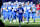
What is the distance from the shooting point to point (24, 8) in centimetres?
538

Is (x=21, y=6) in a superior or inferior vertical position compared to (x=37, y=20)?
superior

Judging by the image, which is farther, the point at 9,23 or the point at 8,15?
the point at 9,23

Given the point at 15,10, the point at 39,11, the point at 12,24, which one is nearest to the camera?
the point at 15,10

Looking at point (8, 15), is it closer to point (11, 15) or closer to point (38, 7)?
point (11, 15)

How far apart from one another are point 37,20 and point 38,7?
962mm

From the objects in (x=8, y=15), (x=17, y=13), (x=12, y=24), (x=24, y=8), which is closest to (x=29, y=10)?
(x=24, y=8)

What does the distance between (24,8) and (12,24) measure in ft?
5.60

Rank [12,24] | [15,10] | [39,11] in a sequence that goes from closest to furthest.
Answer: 1. [15,10]
2. [12,24]
3. [39,11]

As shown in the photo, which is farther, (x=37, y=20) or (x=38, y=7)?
(x=37, y=20)

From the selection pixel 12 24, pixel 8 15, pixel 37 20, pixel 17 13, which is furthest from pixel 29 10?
pixel 37 20

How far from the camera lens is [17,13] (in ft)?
17.3

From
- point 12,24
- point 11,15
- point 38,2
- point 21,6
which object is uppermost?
point 38,2

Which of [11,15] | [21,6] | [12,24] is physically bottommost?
[12,24]

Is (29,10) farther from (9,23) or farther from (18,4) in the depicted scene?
(9,23)
